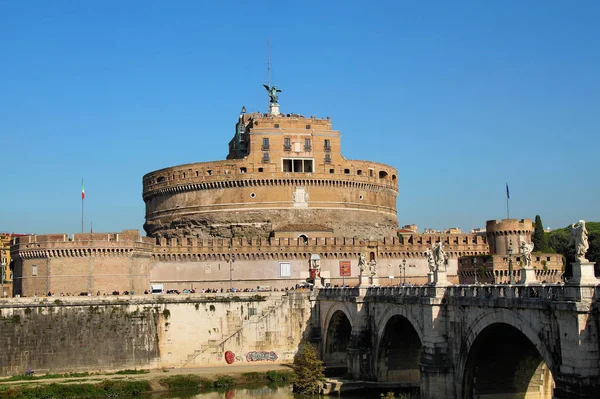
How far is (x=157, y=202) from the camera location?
251 ft

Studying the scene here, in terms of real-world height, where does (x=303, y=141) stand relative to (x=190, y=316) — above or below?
above

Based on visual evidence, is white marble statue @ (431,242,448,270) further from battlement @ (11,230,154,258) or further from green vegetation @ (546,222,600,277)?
green vegetation @ (546,222,600,277)

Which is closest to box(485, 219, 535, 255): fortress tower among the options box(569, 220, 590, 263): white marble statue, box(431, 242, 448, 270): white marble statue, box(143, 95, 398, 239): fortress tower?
box(143, 95, 398, 239): fortress tower

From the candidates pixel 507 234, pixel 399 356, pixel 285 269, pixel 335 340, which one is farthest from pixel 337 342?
pixel 507 234

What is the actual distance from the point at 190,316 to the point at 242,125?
32369 millimetres

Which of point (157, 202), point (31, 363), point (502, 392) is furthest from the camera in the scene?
point (157, 202)

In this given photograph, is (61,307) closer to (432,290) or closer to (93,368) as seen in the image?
(93,368)

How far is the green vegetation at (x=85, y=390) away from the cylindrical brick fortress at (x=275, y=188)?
2835 cm

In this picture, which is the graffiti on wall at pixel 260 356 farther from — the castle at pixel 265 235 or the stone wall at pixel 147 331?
the castle at pixel 265 235

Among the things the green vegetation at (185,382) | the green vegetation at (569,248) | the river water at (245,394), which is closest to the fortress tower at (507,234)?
the green vegetation at (569,248)

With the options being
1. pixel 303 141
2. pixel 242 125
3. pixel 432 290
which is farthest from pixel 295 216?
pixel 432 290

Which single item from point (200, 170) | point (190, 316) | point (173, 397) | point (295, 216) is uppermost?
point (200, 170)

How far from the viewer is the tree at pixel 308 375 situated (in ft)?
136

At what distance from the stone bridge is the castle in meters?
14.7
